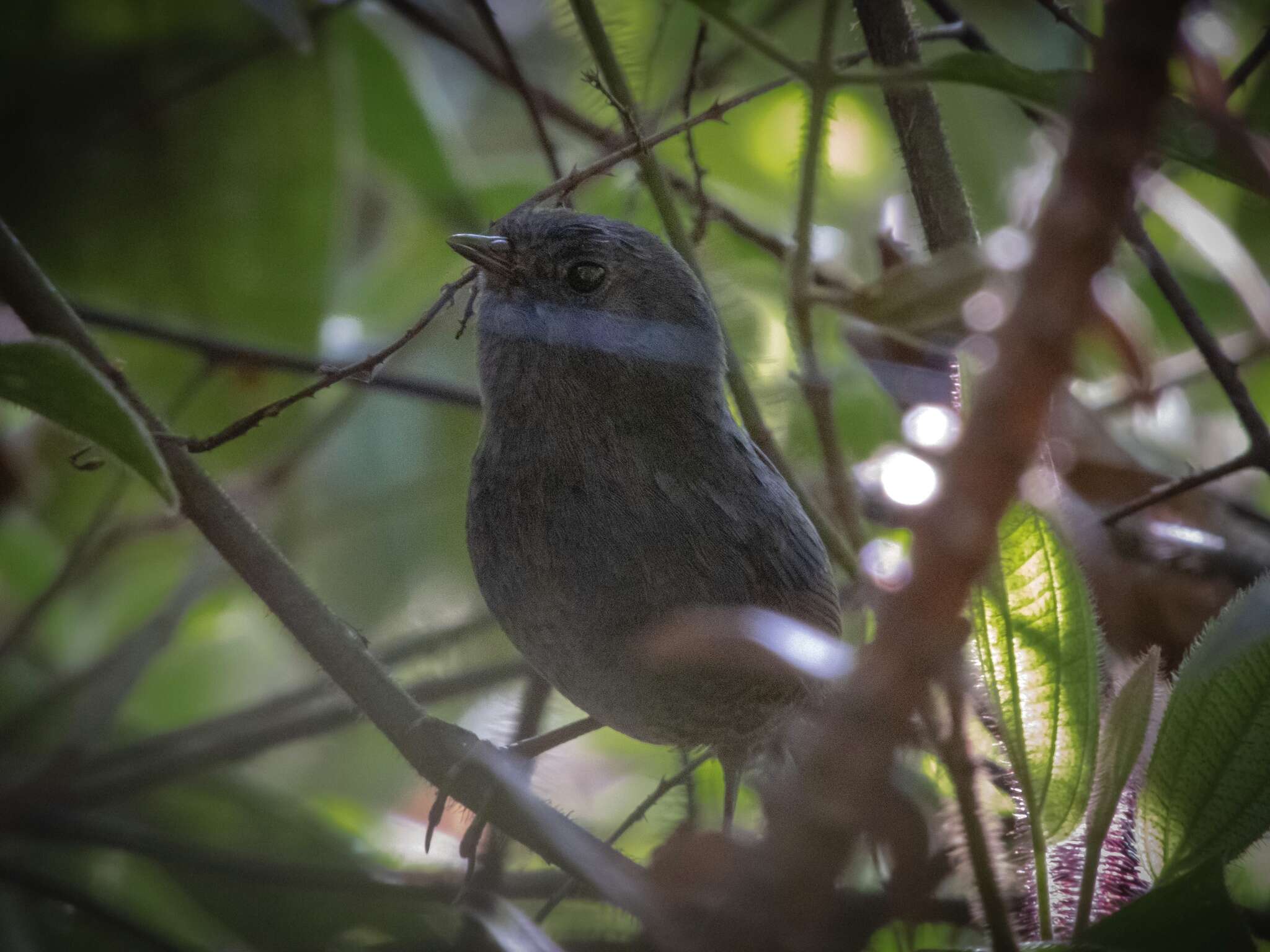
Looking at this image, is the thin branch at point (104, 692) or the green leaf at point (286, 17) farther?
the thin branch at point (104, 692)

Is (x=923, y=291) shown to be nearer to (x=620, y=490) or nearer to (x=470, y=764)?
(x=620, y=490)

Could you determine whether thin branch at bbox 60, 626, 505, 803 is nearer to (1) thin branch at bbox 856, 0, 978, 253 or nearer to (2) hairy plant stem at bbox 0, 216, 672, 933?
(2) hairy plant stem at bbox 0, 216, 672, 933

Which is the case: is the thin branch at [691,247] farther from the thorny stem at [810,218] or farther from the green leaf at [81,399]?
the green leaf at [81,399]

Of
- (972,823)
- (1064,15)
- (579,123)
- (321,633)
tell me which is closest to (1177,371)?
(1064,15)

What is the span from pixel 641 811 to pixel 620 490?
1.39 ft

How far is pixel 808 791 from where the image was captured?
0.68 metres

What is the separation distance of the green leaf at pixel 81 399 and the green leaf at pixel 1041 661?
27.0 inches

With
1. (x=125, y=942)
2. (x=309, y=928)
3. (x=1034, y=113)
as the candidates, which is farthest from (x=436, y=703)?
(x=1034, y=113)

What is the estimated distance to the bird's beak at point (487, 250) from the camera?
135cm

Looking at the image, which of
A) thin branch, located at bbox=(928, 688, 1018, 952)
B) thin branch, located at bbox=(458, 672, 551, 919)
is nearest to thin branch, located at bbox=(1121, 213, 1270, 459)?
thin branch, located at bbox=(928, 688, 1018, 952)

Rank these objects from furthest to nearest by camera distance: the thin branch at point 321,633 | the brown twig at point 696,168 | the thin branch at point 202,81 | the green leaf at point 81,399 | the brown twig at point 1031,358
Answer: the thin branch at point 202,81, the brown twig at point 696,168, the thin branch at point 321,633, the green leaf at point 81,399, the brown twig at point 1031,358

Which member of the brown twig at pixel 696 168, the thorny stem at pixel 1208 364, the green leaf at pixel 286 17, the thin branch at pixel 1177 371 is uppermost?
the thin branch at pixel 1177 371

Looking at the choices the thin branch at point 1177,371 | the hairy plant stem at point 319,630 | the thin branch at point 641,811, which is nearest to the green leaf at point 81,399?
the hairy plant stem at point 319,630

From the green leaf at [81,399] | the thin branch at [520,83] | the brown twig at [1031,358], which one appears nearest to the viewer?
the brown twig at [1031,358]
